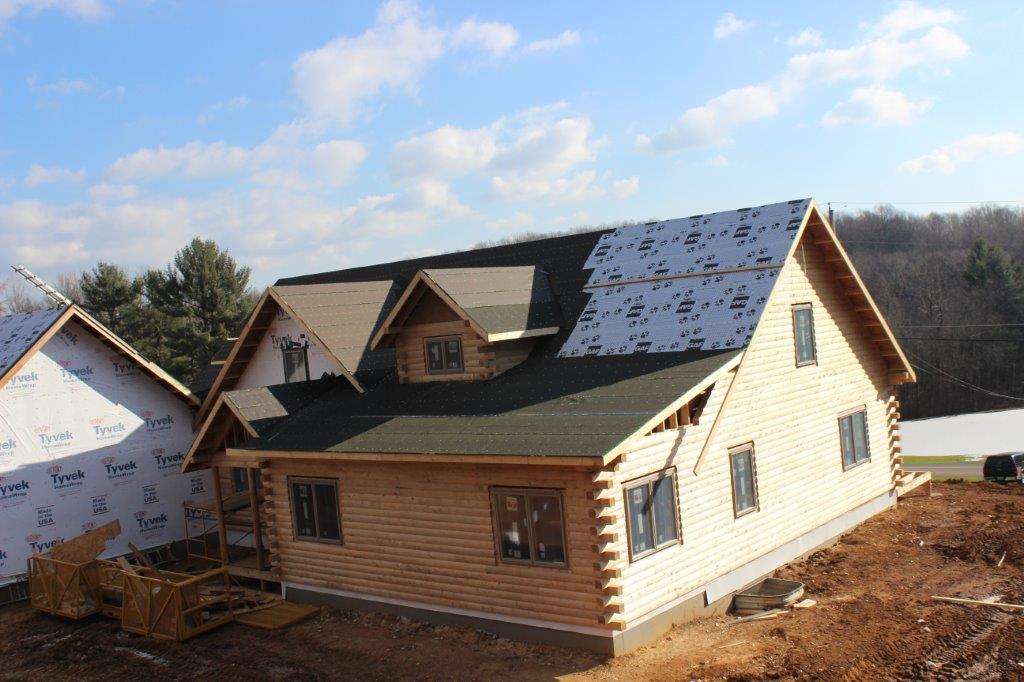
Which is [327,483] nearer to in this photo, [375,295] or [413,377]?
[413,377]

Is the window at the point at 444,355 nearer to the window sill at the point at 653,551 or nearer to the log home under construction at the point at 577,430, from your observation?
the log home under construction at the point at 577,430

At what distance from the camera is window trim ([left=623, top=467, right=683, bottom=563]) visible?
515 inches

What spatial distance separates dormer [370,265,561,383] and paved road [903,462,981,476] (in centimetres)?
2430

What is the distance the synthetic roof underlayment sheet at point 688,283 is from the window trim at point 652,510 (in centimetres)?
273

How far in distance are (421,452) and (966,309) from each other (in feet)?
215

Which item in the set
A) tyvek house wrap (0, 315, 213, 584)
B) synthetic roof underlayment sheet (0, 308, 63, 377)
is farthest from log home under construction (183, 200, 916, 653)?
synthetic roof underlayment sheet (0, 308, 63, 377)

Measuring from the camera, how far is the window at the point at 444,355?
1758 cm

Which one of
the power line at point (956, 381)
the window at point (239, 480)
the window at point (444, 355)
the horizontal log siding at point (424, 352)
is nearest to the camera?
the horizontal log siding at point (424, 352)

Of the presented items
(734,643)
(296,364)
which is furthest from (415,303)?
(734,643)

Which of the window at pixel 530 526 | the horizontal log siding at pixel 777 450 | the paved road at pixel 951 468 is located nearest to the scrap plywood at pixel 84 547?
the window at pixel 530 526

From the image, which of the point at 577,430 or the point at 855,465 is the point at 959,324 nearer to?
the point at 855,465

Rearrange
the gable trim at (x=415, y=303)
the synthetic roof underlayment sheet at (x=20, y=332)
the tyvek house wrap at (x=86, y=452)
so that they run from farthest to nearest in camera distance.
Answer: the synthetic roof underlayment sheet at (x=20, y=332) → the tyvek house wrap at (x=86, y=452) → the gable trim at (x=415, y=303)

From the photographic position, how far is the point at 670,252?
1845 cm

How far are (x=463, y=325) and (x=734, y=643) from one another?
25.6 feet
